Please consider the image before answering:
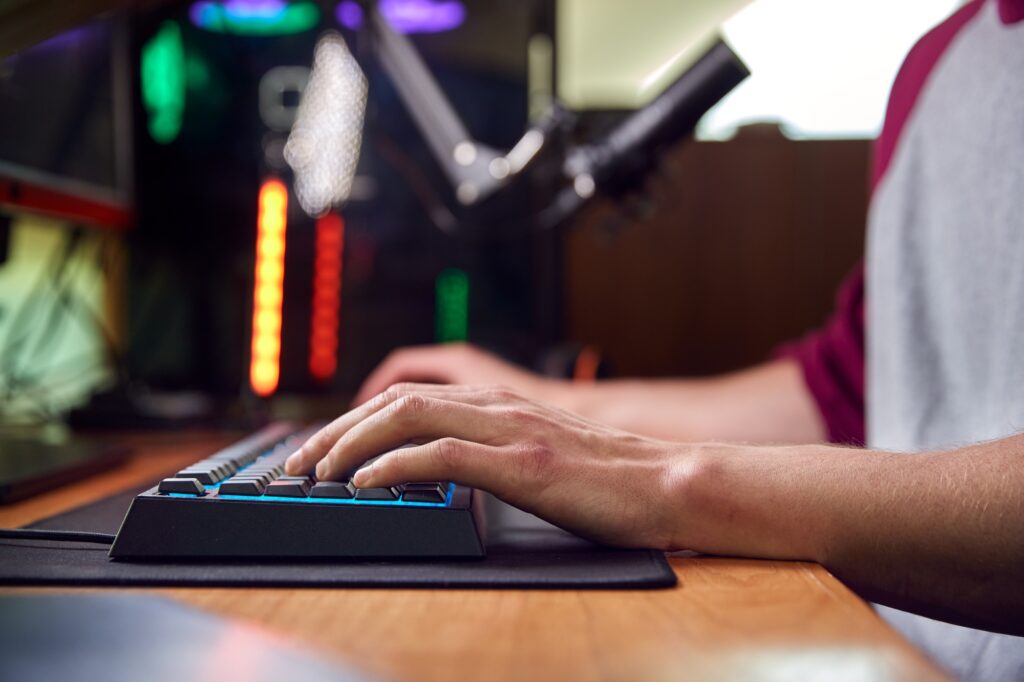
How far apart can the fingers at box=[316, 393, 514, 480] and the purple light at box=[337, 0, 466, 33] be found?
106 centimetres

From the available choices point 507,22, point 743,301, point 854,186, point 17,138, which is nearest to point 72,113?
point 17,138

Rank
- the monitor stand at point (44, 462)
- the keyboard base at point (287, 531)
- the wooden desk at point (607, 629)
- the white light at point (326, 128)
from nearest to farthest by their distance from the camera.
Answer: the wooden desk at point (607, 629)
the keyboard base at point (287, 531)
the monitor stand at point (44, 462)
the white light at point (326, 128)

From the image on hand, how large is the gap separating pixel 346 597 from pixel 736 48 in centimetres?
77

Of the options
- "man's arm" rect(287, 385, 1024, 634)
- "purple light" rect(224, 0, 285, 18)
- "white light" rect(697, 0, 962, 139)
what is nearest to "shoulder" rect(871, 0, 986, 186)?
"man's arm" rect(287, 385, 1024, 634)

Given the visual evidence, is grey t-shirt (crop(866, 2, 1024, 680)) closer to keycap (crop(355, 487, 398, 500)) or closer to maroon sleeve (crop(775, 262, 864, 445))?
maroon sleeve (crop(775, 262, 864, 445))

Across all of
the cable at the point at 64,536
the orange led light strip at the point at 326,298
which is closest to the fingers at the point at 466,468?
the cable at the point at 64,536

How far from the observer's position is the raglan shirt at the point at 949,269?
1.98 feet

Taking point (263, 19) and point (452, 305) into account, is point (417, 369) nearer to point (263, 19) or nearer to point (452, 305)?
point (452, 305)

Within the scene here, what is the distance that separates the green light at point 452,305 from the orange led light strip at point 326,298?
0.17 metres

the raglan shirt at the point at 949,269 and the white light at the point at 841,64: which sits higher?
the white light at the point at 841,64

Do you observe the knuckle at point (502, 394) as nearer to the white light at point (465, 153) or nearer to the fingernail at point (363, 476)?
the fingernail at point (363, 476)

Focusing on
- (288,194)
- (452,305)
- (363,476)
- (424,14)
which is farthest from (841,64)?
(363,476)

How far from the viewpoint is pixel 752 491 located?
39 centimetres

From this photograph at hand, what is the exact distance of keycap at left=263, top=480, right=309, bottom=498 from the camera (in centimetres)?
38
